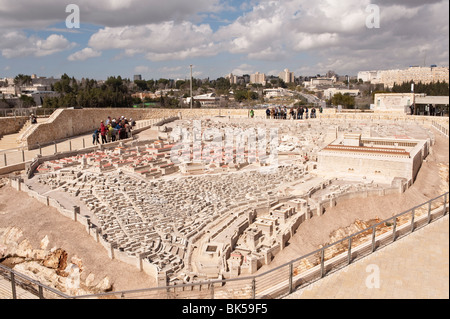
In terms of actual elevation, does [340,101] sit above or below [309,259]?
above

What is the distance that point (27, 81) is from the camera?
80.6 meters

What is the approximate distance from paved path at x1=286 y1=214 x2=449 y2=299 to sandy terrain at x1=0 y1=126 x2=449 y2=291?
286 centimetres

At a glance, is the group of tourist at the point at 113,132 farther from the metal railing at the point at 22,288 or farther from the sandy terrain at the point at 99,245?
the metal railing at the point at 22,288

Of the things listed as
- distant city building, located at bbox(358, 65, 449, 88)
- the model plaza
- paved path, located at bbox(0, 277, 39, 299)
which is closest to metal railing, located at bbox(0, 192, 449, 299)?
paved path, located at bbox(0, 277, 39, 299)

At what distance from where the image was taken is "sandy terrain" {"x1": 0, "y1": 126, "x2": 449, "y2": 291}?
28.9ft

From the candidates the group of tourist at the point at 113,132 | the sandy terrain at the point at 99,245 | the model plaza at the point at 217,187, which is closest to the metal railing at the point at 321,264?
Result: the model plaza at the point at 217,187

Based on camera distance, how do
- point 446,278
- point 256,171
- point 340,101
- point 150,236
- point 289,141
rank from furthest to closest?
point 340,101, point 289,141, point 256,171, point 150,236, point 446,278

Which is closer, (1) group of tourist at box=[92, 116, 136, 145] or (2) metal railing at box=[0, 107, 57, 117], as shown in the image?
(1) group of tourist at box=[92, 116, 136, 145]

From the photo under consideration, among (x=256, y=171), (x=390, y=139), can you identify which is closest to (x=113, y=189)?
(x=256, y=171)

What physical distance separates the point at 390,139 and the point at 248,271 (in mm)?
13501

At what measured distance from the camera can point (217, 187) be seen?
14.0 m

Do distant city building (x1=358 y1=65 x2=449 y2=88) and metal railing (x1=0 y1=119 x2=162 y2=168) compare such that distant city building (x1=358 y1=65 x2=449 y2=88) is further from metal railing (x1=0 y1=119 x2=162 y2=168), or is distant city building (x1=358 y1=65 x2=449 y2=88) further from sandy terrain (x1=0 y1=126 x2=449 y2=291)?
metal railing (x1=0 y1=119 x2=162 y2=168)

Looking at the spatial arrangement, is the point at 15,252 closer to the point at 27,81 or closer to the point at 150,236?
the point at 150,236

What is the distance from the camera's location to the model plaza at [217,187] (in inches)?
370
